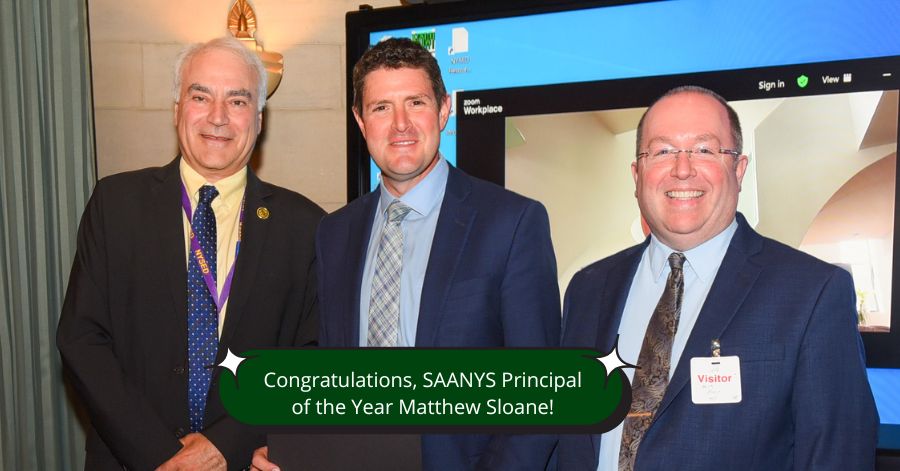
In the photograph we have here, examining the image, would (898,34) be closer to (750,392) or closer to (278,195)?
(750,392)

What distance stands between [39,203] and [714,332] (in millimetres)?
2777

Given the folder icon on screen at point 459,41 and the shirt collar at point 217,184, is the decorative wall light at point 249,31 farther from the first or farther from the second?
the shirt collar at point 217,184

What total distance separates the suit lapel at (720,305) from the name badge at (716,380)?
2 cm

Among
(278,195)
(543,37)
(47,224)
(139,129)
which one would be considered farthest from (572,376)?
(139,129)

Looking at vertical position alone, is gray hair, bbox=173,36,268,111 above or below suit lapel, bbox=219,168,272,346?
above

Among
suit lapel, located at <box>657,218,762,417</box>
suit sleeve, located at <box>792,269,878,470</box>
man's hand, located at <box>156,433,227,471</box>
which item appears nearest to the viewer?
suit sleeve, located at <box>792,269,878,470</box>

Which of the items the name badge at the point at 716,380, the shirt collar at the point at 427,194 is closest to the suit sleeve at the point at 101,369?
the shirt collar at the point at 427,194

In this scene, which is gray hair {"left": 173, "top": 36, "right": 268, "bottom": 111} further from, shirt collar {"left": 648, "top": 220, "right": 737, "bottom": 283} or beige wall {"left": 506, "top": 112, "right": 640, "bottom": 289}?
shirt collar {"left": 648, "top": 220, "right": 737, "bottom": 283}

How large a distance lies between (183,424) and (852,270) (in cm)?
210

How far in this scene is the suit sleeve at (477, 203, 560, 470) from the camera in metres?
1.91

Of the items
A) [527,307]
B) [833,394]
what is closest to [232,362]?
[527,307]

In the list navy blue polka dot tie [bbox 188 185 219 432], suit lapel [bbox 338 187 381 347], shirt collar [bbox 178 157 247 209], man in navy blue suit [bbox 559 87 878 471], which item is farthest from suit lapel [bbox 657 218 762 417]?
shirt collar [bbox 178 157 247 209]

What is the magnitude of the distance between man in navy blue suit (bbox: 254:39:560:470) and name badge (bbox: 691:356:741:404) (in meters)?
0.39

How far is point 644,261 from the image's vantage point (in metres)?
2.03
